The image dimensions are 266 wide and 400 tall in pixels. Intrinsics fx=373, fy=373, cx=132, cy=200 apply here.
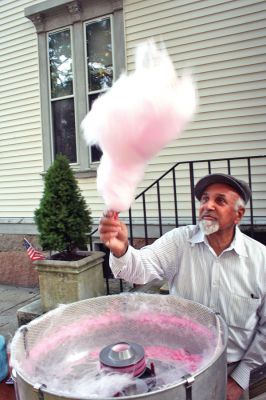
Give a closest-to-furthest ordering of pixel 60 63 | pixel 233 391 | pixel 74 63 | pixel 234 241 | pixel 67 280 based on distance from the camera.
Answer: pixel 233 391 < pixel 234 241 < pixel 67 280 < pixel 74 63 < pixel 60 63

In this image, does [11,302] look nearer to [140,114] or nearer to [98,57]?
[98,57]

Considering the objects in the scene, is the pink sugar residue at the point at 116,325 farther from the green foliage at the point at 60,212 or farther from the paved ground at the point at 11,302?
the paved ground at the point at 11,302

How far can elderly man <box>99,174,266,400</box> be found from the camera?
6.40 ft

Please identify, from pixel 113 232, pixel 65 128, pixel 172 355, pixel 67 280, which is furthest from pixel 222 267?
pixel 65 128

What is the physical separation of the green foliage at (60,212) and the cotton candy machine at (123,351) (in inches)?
95.5

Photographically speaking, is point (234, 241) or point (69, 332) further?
point (234, 241)

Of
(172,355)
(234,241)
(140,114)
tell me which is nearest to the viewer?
(140,114)

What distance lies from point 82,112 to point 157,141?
536 centimetres

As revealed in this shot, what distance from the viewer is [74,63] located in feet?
20.8

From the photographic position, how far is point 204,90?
5.23 m

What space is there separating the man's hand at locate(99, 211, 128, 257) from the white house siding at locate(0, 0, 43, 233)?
521 centimetres

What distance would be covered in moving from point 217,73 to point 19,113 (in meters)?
3.76

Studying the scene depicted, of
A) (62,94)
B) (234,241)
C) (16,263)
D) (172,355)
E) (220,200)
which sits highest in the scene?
(62,94)

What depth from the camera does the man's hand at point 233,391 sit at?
6.30 feet
